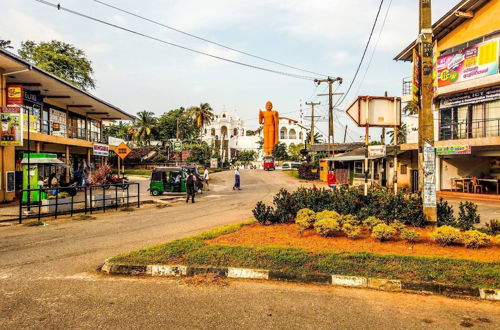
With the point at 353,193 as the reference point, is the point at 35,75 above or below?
above

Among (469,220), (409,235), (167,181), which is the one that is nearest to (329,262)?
(409,235)

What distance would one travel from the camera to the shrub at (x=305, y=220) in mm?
7891

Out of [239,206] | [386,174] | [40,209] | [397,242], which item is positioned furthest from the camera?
[386,174]

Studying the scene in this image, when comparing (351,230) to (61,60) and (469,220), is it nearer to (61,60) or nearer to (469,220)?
(469,220)

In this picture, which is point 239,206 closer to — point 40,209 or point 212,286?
point 40,209

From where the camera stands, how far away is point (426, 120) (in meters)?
7.87

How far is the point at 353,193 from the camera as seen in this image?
9.61 meters

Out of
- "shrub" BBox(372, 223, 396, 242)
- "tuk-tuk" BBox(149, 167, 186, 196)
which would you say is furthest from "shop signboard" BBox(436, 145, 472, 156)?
"tuk-tuk" BBox(149, 167, 186, 196)

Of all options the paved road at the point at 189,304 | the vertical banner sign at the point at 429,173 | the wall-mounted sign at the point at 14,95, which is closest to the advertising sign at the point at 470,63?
the vertical banner sign at the point at 429,173

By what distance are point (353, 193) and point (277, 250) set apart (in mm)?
4166

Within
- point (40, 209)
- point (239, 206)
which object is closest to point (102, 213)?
point (40, 209)

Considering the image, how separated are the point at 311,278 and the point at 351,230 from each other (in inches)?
84.3

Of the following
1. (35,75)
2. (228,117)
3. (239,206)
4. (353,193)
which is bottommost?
(239,206)

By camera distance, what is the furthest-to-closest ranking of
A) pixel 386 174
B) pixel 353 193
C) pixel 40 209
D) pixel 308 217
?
pixel 386 174 < pixel 40 209 < pixel 353 193 < pixel 308 217
